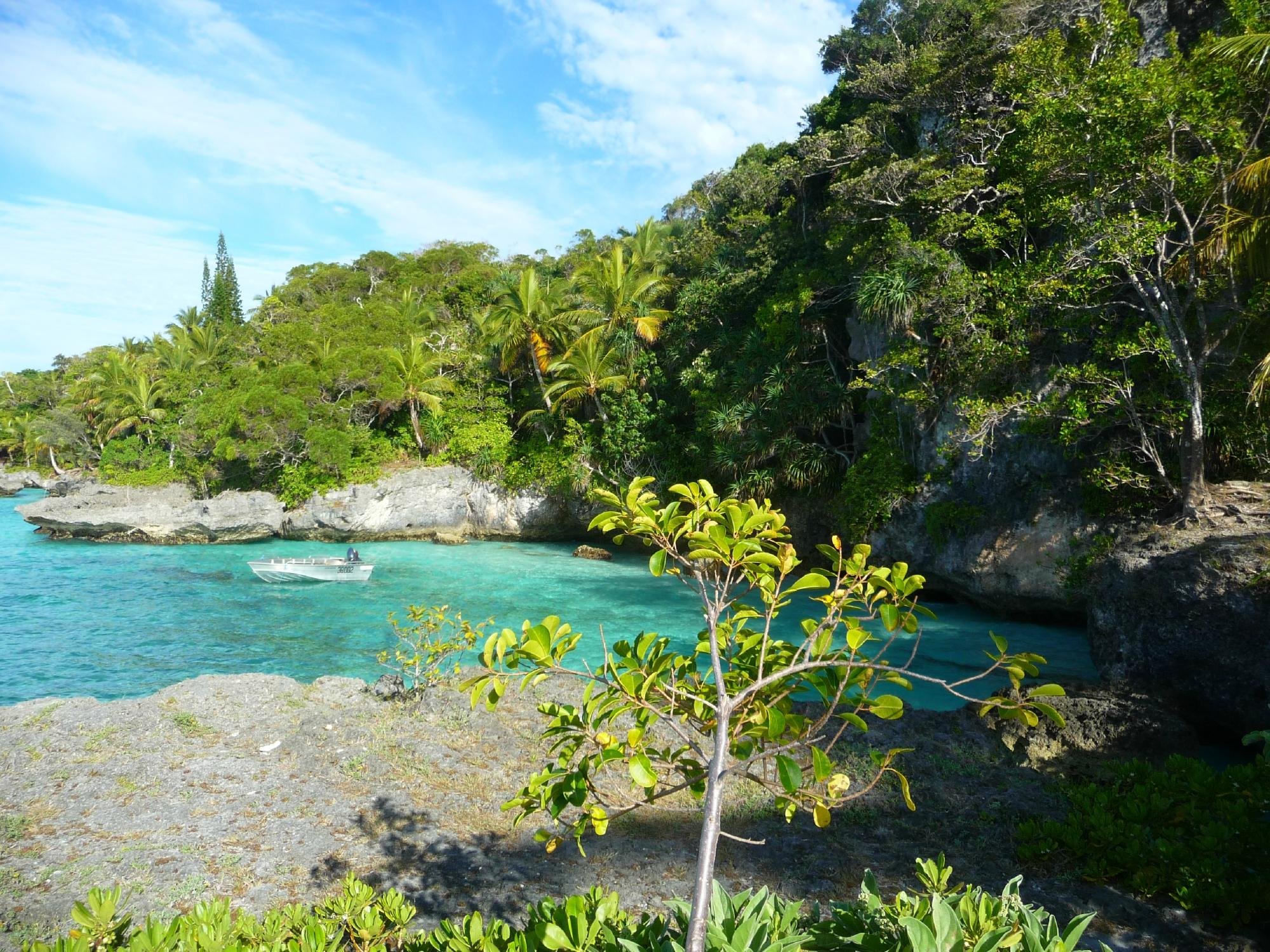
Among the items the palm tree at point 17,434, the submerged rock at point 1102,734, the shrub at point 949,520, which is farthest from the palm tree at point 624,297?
the palm tree at point 17,434

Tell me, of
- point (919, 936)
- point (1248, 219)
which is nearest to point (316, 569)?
point (919, 936)

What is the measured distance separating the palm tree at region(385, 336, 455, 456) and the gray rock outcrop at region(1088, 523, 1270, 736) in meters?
20.6

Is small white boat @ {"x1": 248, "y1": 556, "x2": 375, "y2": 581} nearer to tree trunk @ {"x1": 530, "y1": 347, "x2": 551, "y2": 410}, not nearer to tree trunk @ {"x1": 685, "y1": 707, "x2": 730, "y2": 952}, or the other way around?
tree trunk @ {"x1": 530, "y1": 347, "x2": 551, "y2": 410}

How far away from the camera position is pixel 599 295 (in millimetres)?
22188

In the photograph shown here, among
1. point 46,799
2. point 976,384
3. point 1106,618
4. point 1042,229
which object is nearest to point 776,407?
point 976,384

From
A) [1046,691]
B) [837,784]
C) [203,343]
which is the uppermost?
[203,343]

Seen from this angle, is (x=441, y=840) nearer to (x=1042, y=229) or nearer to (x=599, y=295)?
(x=1042, y=229)

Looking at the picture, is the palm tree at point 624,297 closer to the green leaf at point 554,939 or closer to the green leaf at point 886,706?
the green leaf at point 886,706

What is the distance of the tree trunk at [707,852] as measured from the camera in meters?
1.80

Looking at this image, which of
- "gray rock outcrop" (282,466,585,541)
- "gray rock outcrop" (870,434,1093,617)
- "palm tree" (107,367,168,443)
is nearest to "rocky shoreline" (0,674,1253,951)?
"gray rock outcrop" (870,434,1093,617)

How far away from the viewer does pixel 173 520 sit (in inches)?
904

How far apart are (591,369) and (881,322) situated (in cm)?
969

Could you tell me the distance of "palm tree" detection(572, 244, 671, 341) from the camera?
2169cm

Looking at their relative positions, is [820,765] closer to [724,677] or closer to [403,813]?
[724,677]
